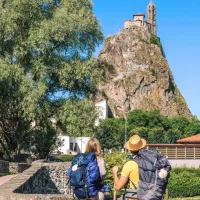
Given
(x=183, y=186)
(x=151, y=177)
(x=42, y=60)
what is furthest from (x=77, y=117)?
(x=151, y=177)

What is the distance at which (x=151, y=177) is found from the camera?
→ 23.6ft

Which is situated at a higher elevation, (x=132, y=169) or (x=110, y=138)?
(x=110, y=138)

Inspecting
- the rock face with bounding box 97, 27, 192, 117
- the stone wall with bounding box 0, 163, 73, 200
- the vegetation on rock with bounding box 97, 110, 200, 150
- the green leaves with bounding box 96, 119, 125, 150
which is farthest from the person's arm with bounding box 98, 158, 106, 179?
the rock face with bounding box 97, 27, 192, 117

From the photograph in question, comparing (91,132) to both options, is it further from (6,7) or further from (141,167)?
(141,167)

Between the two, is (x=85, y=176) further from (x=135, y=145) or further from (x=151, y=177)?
(x=151, y=177)

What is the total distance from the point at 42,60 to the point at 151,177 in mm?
20583

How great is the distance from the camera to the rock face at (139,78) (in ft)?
577

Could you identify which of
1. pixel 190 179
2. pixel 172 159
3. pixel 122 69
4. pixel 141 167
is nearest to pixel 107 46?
pixel 122 69

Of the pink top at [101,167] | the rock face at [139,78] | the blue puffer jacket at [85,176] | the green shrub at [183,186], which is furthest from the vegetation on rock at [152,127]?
the blue puffer jacket at [85,176]

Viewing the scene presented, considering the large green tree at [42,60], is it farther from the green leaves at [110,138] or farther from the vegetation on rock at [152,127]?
the vegetation on rock at [152,127]

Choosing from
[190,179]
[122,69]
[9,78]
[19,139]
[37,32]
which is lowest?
[190,179]

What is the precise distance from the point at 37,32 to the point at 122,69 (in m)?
158

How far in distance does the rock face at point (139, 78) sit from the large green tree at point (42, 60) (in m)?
137

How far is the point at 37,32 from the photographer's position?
88.9 ft
